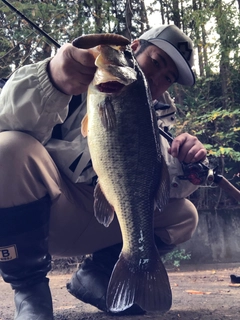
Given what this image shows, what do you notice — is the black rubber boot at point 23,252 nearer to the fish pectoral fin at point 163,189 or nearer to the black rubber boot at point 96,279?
the black rubber boot at point 96,279

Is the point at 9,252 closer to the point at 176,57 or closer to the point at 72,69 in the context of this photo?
the point at 72,69

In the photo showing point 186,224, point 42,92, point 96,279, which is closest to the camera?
point 42,92

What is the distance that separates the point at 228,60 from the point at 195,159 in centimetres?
430

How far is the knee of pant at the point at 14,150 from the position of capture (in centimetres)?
193

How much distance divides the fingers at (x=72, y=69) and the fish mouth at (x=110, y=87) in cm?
10

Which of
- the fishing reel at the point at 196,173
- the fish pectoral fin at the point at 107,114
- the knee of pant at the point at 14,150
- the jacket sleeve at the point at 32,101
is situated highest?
the jacket sleeve at the point at 32,101

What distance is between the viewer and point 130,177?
1726 mm

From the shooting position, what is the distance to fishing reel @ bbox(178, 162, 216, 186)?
8.19ft

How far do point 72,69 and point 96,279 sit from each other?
1215 millimetres

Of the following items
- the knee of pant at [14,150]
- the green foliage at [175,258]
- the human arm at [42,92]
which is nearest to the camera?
the human arm at [42,92]

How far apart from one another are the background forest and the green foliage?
85 centimetres

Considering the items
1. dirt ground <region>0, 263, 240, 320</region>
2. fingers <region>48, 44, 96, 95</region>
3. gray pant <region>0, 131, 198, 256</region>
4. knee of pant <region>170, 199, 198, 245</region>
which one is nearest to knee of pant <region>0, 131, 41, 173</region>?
gray pant <region>0, 131, 198, 256</region>

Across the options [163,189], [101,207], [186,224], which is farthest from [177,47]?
A: [101,207]

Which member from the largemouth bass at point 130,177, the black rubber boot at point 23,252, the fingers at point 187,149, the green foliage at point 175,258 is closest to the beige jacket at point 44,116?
the largemouth bass at point 130,177
